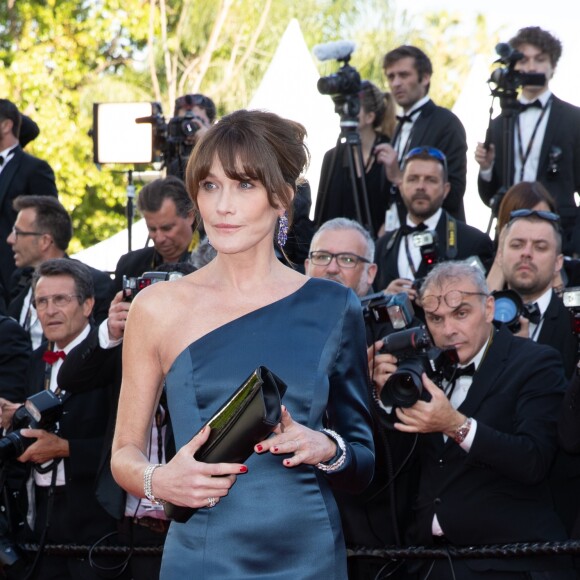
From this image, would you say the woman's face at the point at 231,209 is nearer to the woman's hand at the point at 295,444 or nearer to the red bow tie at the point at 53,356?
the woman's hand at the point at 295,444

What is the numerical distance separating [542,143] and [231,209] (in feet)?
16.0

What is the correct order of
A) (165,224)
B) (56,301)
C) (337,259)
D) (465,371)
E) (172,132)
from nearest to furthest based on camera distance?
(465,371), (337,259), (56,301), (165,224), (172,132)

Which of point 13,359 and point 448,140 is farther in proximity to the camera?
point 448,140

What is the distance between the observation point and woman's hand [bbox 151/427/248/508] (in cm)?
260

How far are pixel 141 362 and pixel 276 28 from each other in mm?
25230

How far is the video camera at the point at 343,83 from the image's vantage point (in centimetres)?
716

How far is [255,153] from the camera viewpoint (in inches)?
113

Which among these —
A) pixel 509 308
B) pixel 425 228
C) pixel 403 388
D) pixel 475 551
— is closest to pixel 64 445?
pixel 403 388

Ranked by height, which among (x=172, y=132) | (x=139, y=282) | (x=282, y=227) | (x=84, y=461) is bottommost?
(x=84, y=461)

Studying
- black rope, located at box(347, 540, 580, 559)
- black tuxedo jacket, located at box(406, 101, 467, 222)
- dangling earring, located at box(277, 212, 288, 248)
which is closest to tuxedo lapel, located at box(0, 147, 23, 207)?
black tuxedo jacket, located at box(406, 101, 467, 222)

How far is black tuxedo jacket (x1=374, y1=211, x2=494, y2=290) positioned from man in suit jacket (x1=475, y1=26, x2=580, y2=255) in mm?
516

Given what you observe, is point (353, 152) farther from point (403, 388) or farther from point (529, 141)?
point (403, 388)

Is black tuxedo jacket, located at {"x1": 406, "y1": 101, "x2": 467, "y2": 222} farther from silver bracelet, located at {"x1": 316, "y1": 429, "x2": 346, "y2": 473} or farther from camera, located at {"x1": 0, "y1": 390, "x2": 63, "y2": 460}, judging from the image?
silver bracelet, located at {"x1": 316, "y1": 429, "x2": 346, "y2": 473}

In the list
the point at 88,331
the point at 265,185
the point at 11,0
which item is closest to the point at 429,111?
the point at 88,331
